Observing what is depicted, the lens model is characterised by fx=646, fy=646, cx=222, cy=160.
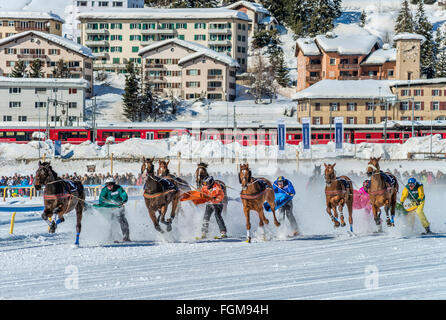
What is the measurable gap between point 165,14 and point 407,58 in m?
38.6

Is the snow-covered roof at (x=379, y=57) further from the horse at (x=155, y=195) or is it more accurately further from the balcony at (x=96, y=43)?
the horse at (x=155, y=195)

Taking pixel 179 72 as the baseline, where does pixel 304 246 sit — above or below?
below

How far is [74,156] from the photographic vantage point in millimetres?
51219

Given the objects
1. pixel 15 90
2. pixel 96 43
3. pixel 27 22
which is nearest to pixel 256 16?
pixel 96 43

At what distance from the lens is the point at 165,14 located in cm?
10100

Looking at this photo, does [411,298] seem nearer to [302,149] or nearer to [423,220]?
[423,220]

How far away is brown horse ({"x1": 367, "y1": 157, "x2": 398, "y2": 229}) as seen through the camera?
17000mm

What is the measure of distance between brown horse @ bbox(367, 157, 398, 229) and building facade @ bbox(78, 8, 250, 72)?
8352 centimetres

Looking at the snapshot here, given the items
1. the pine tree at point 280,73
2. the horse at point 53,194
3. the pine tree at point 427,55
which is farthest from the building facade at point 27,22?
the horse at point 53,194

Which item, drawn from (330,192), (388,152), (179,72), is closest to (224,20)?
(179,72)

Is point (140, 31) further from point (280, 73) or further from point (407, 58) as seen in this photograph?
point (407, 58)

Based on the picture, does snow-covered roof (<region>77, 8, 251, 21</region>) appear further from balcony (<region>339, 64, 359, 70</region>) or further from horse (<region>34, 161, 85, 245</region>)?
horse (<region>34, 161, 85, 245</region>)

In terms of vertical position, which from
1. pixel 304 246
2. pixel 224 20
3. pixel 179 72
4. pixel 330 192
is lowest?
pixel 304 246

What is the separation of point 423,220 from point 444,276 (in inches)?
233
